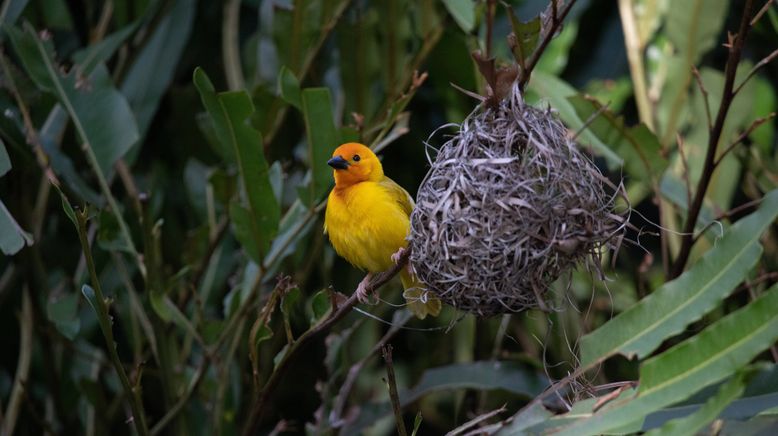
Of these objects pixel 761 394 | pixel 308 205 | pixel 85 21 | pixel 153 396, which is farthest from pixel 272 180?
pixel 85 21

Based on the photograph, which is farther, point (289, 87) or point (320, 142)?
point (320, 142)

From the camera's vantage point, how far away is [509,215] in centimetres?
213

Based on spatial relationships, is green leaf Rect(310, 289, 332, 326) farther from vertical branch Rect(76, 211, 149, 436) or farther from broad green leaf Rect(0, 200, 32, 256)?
broad green leaf Rect(0, 200, 32, 256)

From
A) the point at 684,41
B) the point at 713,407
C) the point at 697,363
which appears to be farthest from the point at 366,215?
the point at 684,41

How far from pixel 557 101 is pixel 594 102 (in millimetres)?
555

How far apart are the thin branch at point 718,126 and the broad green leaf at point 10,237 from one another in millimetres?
1701

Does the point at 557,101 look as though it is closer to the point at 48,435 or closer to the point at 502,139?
the point at 502,139

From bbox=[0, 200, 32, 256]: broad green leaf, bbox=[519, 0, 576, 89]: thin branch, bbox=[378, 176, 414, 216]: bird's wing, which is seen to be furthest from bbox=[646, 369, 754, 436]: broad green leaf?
bbox=[0, 200, 32, 256]: broad green leaf

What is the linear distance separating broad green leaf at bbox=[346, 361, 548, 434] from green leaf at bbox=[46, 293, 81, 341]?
1032 mm

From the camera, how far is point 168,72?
4035mm

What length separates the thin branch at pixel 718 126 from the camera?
7.51 feet

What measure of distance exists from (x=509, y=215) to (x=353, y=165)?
0.85 meters

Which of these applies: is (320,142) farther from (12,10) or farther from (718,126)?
(12,10)

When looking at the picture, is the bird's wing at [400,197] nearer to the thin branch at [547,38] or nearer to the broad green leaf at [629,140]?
the broad green leaf at [629,140]
